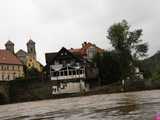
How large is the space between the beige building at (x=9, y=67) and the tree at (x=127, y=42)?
119ft

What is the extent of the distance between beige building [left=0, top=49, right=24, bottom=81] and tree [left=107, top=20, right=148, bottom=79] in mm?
36189

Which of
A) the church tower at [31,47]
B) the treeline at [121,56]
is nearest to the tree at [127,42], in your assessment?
the treeline at [121,56]

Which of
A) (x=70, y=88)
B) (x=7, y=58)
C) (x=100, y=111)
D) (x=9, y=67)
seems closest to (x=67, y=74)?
(x=70, y=88)

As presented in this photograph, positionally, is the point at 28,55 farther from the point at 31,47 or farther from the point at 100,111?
the point at 100,111

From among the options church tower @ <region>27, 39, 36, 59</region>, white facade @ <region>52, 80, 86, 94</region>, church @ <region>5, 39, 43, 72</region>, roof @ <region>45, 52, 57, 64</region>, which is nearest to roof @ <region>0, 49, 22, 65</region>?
church @ <region>5, 39, 43, 72</region>

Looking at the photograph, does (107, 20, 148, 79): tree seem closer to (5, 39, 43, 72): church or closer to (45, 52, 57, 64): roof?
(45, 52, 57, 64): roof

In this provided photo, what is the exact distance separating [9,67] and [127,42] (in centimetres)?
4082

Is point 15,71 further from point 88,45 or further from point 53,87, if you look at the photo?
point 53,87

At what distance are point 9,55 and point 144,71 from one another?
42.2 meters

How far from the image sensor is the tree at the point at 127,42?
111062 millimetres

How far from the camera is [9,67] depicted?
457ft

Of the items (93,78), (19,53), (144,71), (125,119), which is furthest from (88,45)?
(125,119)

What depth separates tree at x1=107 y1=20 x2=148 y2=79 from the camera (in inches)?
4373

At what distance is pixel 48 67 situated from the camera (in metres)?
108
